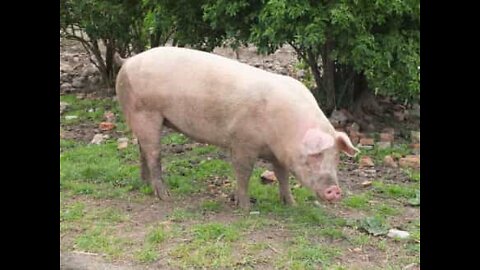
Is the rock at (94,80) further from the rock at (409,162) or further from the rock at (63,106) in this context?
the rock at (409,162)

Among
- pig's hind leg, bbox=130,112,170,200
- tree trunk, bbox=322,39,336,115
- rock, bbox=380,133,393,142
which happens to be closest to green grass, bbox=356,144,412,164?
rock, bbox=380,133,393,142

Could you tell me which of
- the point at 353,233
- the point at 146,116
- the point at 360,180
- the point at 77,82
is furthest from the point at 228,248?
the point at 77,82

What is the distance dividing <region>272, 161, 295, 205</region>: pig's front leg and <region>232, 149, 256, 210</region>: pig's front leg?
0.85 feet

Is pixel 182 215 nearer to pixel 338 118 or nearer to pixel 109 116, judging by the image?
pixel 338 118

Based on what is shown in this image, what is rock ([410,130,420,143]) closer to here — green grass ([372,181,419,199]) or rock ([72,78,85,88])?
green grass ([372,181,419,199])

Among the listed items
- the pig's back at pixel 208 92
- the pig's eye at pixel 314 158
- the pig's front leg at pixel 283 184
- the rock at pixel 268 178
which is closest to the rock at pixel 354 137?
the rock at pixel 268 178

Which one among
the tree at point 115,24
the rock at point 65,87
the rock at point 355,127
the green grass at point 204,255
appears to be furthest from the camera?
the rock at point 65,87

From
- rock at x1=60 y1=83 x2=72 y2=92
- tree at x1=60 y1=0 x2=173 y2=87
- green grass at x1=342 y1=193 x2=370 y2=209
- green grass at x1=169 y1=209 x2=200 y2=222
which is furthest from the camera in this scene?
rock at x1=60 y1=83 x2=72 y2=92

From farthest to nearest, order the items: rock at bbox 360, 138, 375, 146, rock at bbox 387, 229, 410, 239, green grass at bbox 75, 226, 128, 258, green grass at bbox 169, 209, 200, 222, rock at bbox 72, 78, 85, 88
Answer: rock at bbox 72, 78, 85, 88 < rock at bbox 360, 138, 375, 146 < green grass at bbox 169, 209, 200, 222 < rock at bbox 387, 229, 410, 239 < green grass at bbox 75, 226, 128, 258

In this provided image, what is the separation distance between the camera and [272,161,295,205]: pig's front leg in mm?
6105

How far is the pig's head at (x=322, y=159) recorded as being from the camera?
5496 millimetres

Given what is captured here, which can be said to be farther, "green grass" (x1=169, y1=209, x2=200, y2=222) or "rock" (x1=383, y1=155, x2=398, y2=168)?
"rock" (x1=383, y1=155, x2=398, y2=168)

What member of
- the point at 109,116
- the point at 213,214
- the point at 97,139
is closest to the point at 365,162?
the point at 213,214

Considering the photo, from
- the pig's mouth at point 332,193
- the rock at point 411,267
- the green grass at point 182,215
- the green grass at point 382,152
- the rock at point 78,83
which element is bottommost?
the rock at point 411,267
